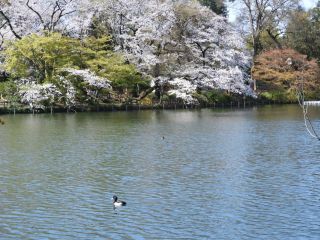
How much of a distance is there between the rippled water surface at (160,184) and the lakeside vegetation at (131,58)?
50.5 feet

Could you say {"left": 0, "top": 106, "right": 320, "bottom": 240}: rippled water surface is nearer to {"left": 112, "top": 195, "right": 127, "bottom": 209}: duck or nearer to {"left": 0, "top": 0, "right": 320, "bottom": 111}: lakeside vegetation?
{"left": 112, "top": 195, "right": 127, "bottom": 209}: duck

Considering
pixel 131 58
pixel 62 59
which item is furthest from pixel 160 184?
pixel 131 58

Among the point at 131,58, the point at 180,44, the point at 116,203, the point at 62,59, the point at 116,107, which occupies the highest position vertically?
the point at 180,44

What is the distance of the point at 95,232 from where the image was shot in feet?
35.4

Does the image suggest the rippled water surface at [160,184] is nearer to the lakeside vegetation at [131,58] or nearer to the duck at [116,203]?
the duck at [116,203]

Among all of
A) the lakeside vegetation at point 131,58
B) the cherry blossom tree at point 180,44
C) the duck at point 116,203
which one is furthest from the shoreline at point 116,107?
the duck at point 116,203

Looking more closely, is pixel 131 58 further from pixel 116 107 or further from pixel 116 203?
pixel 116 203

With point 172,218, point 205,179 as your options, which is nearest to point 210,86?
point 205,179

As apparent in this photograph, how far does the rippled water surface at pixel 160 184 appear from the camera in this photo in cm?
1107

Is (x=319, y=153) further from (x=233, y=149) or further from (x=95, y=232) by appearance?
(x=95, y=232)

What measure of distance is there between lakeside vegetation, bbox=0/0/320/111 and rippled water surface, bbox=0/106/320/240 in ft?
50.5

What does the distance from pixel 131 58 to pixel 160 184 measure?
34.2 m

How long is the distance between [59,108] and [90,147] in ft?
68.5

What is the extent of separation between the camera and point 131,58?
159 feet
